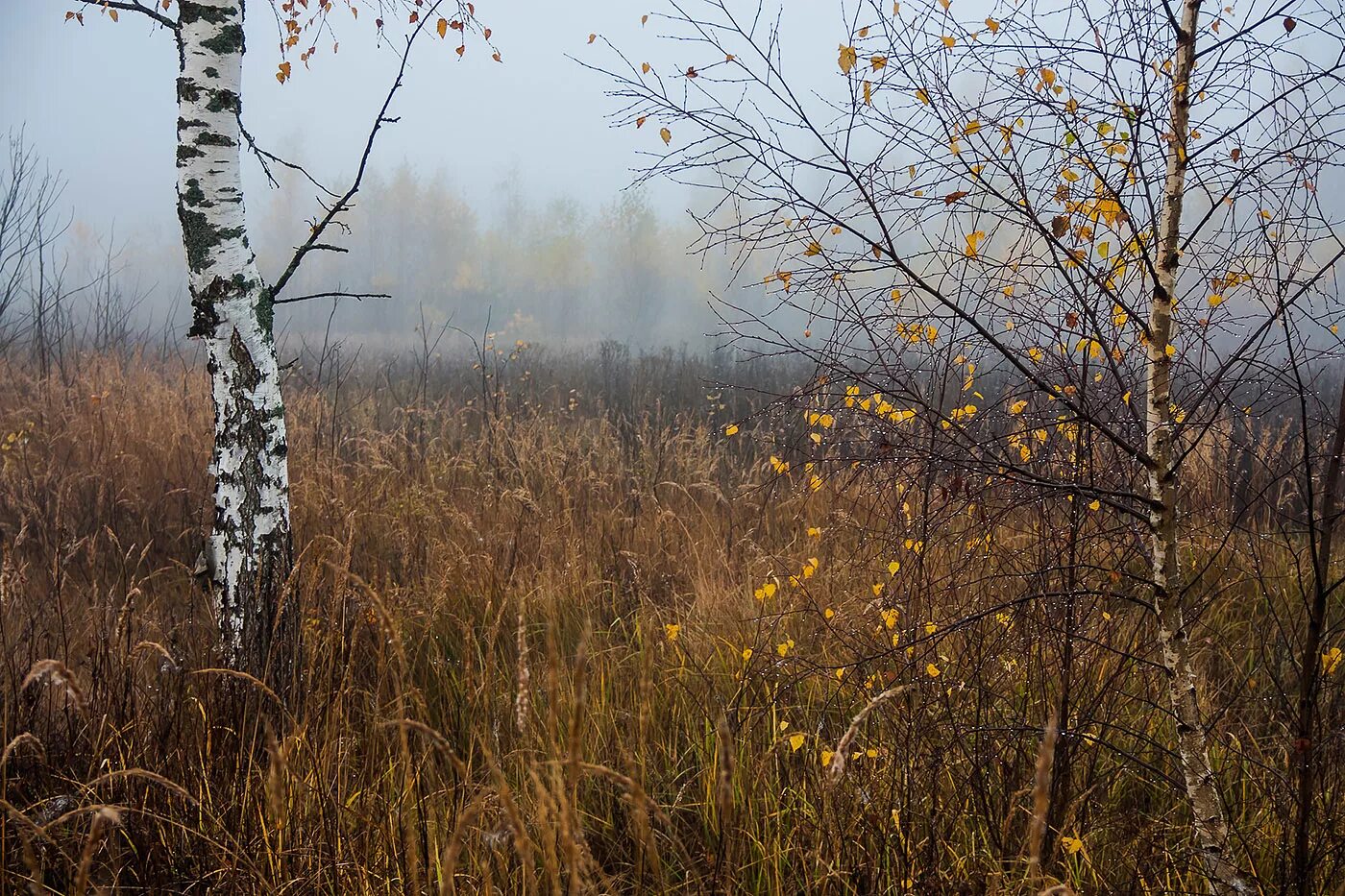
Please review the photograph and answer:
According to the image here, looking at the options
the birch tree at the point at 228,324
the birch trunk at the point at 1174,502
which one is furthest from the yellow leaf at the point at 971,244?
the birch tree at the point at 228,324

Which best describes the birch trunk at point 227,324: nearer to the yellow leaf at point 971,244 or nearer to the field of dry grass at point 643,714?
the field of dry grass at point 643,714

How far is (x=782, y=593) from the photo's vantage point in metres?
3.45

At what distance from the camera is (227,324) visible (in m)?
2.88

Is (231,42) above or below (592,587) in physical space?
above

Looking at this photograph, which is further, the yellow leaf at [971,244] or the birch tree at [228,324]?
the birch tree at [228,324]

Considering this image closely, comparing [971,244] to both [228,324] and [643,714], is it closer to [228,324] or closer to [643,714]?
[643,714]

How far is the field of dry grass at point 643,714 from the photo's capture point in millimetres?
1739

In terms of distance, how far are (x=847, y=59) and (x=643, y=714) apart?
64.3 inches

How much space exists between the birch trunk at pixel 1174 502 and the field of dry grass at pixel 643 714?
0.07 metres

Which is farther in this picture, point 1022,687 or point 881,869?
point 1022,687

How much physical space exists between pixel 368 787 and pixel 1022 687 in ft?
6.97

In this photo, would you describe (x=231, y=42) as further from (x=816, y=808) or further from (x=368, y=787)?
(x=816, y=808)

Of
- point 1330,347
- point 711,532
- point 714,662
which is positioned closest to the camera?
point 1330,347

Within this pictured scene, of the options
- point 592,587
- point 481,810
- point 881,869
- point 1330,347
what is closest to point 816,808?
point 881,869
